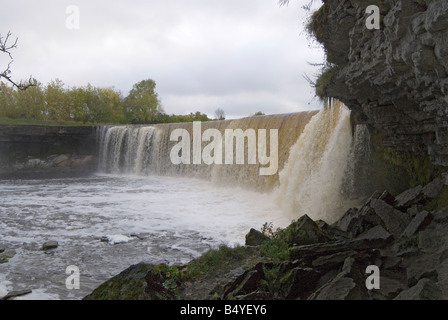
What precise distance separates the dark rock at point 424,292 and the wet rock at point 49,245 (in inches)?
266

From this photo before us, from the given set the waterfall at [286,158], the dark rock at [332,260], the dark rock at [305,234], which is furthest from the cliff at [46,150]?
the dark rock at [332,260]

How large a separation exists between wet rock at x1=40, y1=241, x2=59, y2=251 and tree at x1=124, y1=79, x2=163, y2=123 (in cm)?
3679

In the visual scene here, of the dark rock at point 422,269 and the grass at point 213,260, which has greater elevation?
the dark rock at point 422,269

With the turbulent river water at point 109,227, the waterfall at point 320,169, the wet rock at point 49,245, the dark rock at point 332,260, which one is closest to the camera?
the dark rock at point 332,260

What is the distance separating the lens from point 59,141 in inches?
1063

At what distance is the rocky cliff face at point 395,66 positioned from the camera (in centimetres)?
351

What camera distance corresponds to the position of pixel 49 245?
24.4 feet

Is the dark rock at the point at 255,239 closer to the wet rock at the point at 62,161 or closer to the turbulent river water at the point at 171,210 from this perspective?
the turbulent river water at the point at 171,210

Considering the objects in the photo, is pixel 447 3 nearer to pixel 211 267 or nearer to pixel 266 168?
pixel 211 267

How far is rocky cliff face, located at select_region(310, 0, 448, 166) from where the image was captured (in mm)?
3514

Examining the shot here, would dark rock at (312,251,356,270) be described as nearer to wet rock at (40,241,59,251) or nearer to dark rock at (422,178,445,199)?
dark rock at (422,178,445,199)

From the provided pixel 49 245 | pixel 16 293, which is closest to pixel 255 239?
pixel 16 293

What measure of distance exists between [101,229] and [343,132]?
700cm

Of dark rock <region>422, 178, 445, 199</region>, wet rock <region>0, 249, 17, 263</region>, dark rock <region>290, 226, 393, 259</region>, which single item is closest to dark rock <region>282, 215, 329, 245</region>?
dark rock <region>290, 226, 393, 259</region>
